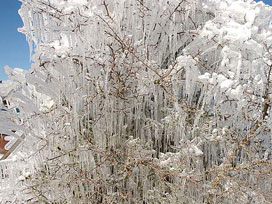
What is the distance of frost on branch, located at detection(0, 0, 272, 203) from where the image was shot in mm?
2189

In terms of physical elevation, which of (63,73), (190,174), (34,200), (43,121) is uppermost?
(63,73)

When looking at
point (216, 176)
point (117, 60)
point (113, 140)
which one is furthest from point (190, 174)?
point (117, 60)

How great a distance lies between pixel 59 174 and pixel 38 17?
4.81 ft

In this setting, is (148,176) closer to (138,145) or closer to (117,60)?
(138,145)

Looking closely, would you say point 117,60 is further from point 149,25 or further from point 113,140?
point 113,140

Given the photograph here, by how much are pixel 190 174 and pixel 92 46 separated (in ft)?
4.32

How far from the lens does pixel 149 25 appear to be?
245 cm

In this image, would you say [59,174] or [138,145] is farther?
[59,174]

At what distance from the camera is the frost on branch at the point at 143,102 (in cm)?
219

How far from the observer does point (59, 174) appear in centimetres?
260

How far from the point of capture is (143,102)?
2520 millimetres

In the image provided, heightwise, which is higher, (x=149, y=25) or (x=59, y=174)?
(x=149, y=25)

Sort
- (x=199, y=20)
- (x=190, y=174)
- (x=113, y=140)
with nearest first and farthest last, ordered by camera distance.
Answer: (x=190, y=174), (x=113, y=140), (x=199, y=20)

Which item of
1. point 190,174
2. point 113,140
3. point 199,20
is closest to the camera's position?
point 190,174
